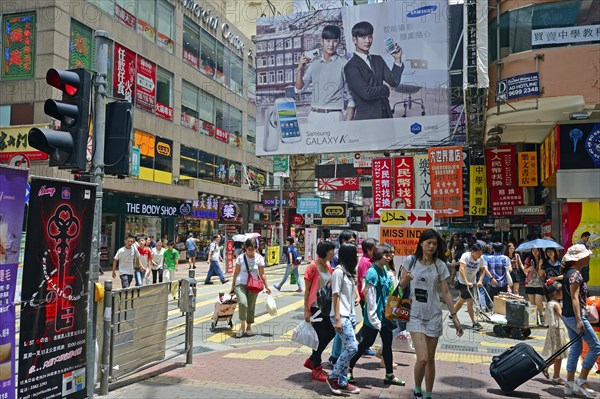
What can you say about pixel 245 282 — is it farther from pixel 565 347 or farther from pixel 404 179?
pixel 404 179

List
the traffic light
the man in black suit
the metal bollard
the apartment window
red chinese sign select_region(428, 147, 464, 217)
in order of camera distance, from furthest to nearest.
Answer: the apartment window → the man in black suit → red chinese sign select_region(428, 147, 464, 217) → the metal bollard → the traffic light

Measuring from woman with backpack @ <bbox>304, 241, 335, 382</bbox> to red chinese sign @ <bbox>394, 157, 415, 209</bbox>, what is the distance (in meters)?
14.3

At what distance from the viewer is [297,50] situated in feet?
84.6

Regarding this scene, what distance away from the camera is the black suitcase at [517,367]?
591 centimetres

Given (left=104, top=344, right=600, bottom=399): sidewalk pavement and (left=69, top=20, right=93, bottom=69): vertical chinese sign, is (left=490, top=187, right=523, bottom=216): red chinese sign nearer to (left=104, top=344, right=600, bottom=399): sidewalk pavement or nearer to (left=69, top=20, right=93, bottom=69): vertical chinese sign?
(left=104, top=344, right=600, bottom=399): sidewalk pavement

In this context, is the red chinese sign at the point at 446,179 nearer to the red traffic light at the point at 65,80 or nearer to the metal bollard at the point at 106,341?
the metal bollard at the point at 106,341

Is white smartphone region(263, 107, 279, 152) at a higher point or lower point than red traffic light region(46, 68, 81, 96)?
higher

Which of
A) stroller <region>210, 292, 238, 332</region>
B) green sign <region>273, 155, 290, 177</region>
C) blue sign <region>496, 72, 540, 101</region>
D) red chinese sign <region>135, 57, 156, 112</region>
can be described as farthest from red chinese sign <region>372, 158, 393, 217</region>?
red chinese sign <region>135, 57, 156, 112</region>

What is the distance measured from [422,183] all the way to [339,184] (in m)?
8.93

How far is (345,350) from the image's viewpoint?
590 centimetres

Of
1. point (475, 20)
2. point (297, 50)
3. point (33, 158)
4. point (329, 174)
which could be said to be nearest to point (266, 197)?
point (329, 174)

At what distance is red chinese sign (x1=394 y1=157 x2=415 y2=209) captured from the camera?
20641mm

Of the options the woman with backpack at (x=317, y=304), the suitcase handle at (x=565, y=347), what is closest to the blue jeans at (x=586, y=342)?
the suitcase handle at (x=565, y=347)

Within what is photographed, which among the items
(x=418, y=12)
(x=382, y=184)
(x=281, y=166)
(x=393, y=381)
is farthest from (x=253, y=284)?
(x=281, y=166)
